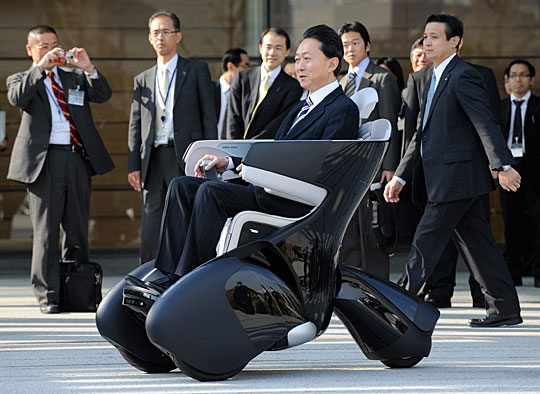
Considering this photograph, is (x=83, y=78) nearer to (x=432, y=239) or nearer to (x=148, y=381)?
(x=432, y=239)

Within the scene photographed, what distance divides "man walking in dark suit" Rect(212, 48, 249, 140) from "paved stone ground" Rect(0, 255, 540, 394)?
8.10ft

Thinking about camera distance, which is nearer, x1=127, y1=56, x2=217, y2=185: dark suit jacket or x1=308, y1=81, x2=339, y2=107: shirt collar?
x1=308, y1=81, x2=339, y2=107: shirt collar

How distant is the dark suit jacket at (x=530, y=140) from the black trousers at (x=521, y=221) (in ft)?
0.26

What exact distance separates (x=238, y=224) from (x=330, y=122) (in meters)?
0.63

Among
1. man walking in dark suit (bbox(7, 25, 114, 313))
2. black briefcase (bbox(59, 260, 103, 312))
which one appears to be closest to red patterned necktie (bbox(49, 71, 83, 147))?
man walking in dark suit (bbox(7, 25, 114, 313))

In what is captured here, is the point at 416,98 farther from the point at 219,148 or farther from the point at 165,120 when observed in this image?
the point at 219,148

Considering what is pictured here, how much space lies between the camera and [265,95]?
7.27 metres

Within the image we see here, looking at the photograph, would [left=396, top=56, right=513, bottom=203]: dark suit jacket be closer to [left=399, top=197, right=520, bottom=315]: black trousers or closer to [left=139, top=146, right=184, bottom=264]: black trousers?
[left=399, top=197, right=520, bottom=315]: black trousers

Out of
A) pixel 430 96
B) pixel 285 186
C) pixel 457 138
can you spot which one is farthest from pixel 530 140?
pixel 285 186

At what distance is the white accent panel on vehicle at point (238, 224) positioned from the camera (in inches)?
168

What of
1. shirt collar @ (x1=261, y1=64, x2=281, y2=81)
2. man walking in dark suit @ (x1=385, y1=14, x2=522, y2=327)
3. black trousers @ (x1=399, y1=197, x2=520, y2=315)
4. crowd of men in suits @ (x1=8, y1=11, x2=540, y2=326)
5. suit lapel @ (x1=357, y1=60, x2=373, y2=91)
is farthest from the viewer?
shirt collar @ (x1=261, y1=64, x2=281, y2=81)

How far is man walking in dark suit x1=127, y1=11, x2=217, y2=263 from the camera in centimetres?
711

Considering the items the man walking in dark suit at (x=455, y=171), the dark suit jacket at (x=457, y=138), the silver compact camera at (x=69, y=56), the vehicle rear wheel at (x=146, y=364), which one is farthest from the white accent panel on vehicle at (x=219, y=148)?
the silver compact camera at (x=69, y=56)

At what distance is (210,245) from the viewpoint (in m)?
4.29
